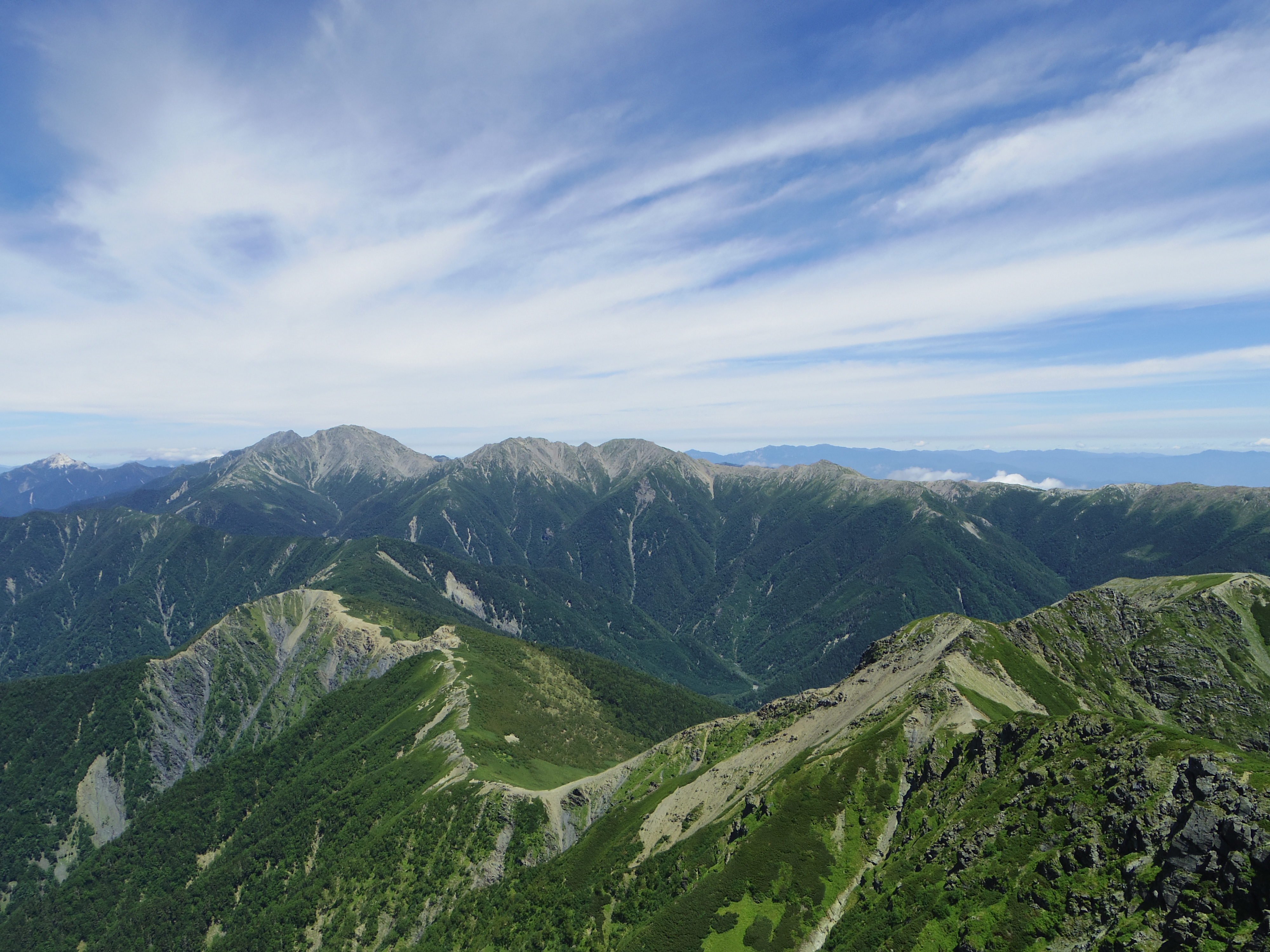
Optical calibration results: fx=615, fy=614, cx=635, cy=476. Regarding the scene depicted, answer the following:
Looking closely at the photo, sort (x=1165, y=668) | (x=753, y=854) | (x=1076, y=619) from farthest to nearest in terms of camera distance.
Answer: (x=1076, y=619), (x=1165, y=668), (x=753, y=854)

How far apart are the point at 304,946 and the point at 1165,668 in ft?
780

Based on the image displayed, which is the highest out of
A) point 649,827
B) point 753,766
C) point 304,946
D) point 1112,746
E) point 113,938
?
point 1112,746

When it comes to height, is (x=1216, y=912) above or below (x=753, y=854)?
above

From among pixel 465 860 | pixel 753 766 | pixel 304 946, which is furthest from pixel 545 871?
pixel 304 946

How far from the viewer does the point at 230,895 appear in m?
192

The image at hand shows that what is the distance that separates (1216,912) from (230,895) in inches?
9590

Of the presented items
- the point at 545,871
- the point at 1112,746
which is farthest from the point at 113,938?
the point at 1112,746

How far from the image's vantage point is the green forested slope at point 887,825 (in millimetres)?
67188

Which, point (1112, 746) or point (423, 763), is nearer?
point (1112, 746)

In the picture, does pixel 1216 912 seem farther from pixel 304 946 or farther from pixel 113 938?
pixel 113 938

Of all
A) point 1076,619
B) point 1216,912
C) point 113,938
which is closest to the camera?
point 1216,912

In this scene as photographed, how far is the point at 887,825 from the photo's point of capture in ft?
331

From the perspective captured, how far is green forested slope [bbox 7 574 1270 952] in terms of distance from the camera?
67188mm

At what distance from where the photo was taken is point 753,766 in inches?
5517
